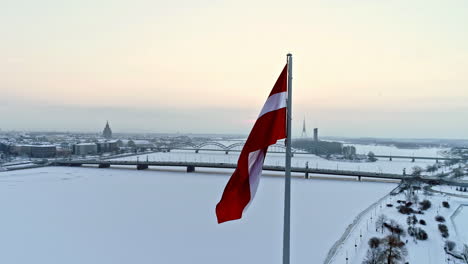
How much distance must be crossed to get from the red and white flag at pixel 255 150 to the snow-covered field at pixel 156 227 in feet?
18.9

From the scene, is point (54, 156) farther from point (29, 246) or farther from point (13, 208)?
point (29, 246)

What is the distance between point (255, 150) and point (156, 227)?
8.89 metres

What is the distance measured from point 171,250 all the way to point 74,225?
4.24 meters

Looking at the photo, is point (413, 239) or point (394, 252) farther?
point (413, 239)

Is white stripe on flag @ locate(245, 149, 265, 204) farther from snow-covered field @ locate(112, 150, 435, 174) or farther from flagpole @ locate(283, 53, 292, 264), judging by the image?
snow-covered field @ locate(112, 150, 435, 174)

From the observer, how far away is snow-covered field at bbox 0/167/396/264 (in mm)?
7965

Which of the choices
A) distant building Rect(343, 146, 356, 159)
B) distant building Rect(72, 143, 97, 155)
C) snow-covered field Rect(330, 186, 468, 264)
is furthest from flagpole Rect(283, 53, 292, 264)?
distant building Rect(72, 143, 97, 155)

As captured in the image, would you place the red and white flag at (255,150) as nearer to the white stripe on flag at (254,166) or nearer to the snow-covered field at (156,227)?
the white stripe on flag at (254,166)

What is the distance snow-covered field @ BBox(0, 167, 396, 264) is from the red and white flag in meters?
5.76

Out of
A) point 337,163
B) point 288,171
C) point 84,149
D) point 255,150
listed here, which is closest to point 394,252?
point 288,171

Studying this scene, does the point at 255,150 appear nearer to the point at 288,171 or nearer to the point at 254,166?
the point at 254,166

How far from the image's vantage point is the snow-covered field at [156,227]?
314 inches

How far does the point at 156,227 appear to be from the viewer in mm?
10336

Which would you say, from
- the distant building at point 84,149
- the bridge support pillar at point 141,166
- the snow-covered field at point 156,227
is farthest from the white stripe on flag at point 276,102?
the distant building at point 84,149
